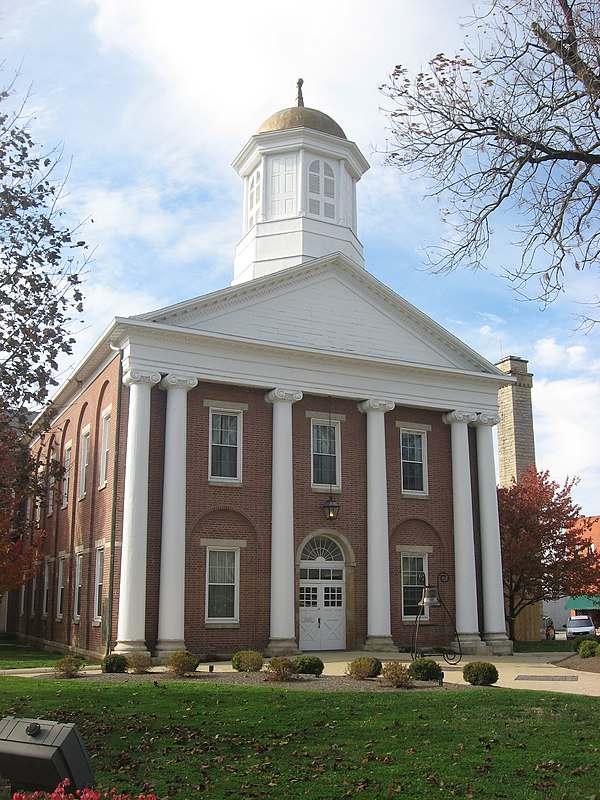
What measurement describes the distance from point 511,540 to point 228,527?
44.7 ft

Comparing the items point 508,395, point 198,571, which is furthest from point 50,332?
point 508,395

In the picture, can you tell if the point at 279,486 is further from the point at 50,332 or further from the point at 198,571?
the point at 50,332

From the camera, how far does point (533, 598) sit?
35656 mm

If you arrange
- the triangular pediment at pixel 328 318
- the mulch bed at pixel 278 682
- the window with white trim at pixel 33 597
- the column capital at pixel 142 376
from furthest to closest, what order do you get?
the window with white trim at pixel 33 597
the triangular pediment at pixel 328 318
the column capital at pixel 142 376
the mulch bed at pixel 278 682

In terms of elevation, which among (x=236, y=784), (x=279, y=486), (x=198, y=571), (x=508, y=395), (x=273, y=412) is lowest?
(x=236, y=784)

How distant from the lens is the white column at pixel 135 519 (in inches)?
910

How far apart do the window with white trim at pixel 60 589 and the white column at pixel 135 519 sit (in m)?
9.03

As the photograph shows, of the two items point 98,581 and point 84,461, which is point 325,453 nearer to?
point 98,581

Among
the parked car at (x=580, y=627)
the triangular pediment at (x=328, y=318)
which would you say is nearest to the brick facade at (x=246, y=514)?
the triangular pediment at (x=328, y=318)

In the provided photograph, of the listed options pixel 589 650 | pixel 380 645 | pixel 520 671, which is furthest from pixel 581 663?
pixel 380 645

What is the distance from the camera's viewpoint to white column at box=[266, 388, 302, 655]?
25.1 meters

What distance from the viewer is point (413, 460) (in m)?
29.4

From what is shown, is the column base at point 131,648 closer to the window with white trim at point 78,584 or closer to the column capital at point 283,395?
the window with white trim at point 78,584

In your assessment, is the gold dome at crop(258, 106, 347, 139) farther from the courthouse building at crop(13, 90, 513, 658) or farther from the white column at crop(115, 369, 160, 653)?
the white column at crop(115, 369, 160, 653)
